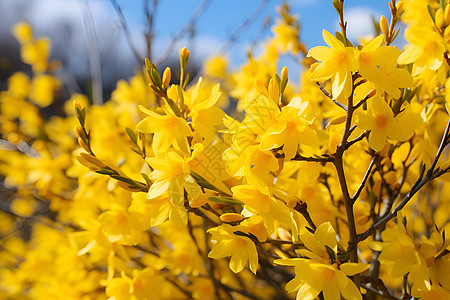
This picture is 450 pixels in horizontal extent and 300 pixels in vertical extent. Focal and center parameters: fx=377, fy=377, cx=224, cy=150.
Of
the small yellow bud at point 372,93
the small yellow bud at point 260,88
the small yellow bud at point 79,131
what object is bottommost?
the small yellow bud at point 79,131

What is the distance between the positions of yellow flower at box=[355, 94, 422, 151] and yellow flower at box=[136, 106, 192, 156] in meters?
0.38

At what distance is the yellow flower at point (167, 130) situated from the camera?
0.86 meters

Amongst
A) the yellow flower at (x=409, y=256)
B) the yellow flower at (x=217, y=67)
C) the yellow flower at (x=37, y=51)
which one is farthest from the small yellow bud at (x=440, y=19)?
the yellow flower at (x=37, y=51)

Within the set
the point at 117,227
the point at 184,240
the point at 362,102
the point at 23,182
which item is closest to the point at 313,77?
the point at 362,102

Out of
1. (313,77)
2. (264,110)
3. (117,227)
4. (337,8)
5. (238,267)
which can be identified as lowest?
(117,227)

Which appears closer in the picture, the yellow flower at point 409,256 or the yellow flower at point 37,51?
the yellow flower at point 409,256

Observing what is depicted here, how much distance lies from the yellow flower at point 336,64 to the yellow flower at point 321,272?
28 cm

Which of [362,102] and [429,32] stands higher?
[429,32]

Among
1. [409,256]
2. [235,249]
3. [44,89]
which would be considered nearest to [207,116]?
[235,249]

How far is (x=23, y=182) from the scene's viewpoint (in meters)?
2.75

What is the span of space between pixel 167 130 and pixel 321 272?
0.45 meters

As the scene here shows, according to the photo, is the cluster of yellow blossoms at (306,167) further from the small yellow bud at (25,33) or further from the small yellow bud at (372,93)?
the small yellow bud at (25,33)

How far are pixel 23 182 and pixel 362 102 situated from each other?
2.65 meters

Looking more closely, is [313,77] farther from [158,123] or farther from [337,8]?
[158,123]
